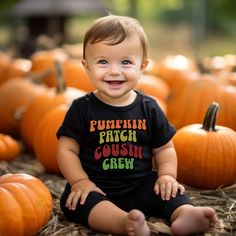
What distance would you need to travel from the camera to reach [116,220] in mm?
2131

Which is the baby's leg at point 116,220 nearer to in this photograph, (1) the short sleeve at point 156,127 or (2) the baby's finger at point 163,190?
(2) the baby's finger at point 163,190

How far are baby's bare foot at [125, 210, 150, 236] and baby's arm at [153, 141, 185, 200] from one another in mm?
304

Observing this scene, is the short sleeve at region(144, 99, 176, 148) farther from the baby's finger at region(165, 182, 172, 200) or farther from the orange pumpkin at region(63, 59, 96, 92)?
the orange pumpkin at region(63, 59, 96, 92)

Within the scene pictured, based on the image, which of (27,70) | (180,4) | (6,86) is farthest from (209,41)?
(6,86)

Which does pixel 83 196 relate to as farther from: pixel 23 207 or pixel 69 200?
pixel 23 207

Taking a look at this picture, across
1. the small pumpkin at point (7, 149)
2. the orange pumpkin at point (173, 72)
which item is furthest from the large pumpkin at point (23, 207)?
the orange pumpkin at point (173, 72)

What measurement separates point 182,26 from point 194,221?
48.0ft

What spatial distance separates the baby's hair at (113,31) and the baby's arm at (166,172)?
499mm

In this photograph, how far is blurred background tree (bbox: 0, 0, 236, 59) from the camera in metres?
13.0

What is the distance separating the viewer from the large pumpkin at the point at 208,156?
9.09 feet

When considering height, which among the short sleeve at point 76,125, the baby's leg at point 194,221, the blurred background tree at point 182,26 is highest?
the short sleeve at point 76,125

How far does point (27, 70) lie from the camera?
17.5 ft

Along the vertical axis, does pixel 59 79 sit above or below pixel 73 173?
above

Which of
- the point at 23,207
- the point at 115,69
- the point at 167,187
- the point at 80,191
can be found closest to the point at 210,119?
the point at 167,187
